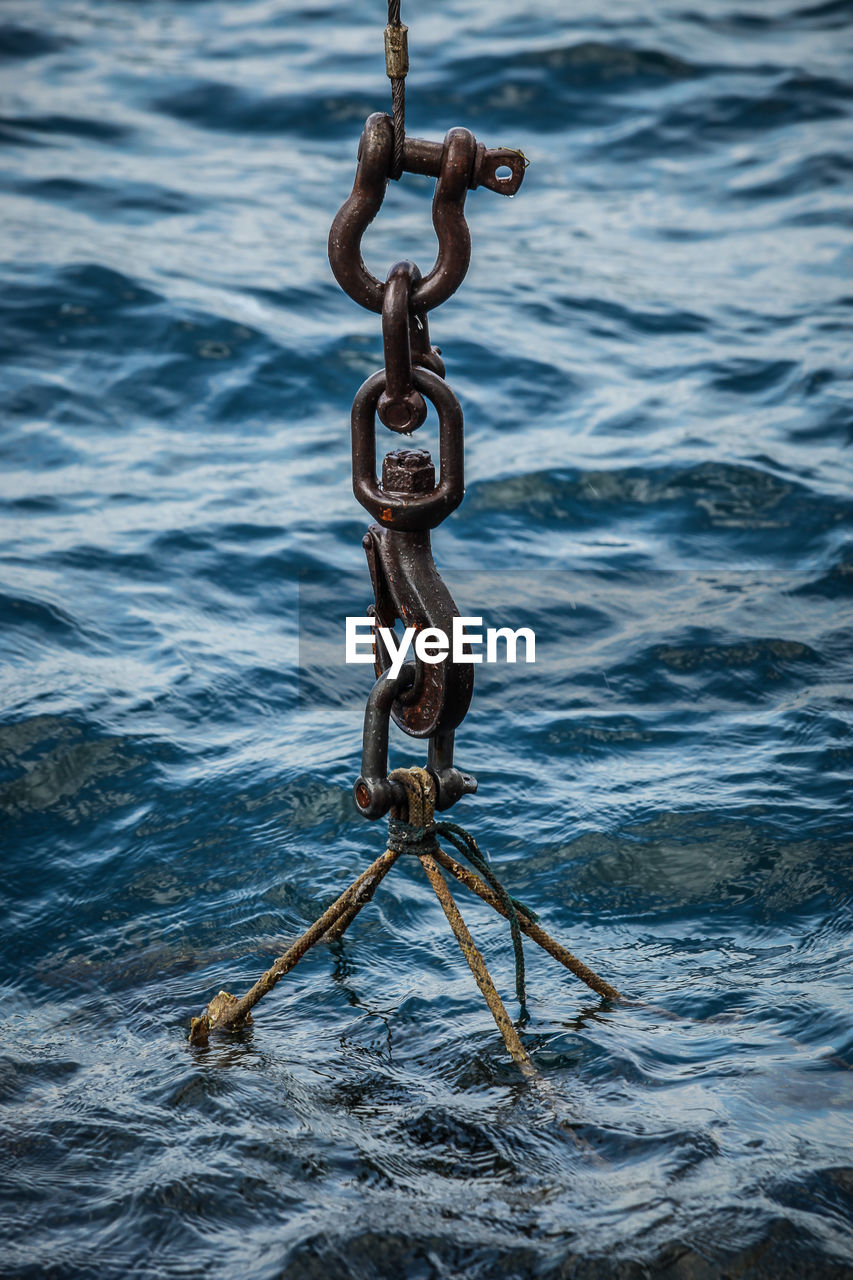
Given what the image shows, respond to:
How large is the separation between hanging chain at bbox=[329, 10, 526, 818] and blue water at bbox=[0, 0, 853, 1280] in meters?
0.80

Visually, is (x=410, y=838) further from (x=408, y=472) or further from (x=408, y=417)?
(x=408, y=417)

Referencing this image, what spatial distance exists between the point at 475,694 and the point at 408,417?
112 inches

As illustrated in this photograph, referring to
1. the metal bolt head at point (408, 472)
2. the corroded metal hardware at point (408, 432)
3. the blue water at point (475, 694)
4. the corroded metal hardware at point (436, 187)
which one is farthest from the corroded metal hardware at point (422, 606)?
the blue water at point (475, 694)

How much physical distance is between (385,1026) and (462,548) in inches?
139

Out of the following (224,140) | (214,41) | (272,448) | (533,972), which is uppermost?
(214,41)

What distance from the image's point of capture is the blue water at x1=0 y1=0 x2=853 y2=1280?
8.56 feet

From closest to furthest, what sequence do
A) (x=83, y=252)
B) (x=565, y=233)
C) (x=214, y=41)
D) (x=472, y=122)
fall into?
1. (x=83, y=252)
2. (x=565, y=233)
3. (x=472, y=122)
4. (x=214, y=41)

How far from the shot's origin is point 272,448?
746 centimetres

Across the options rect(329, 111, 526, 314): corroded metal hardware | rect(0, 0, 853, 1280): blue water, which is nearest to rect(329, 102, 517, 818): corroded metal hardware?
rect(329, 111, 526, 314): corroded metal hardware

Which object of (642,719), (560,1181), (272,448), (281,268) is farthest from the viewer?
(281,268)

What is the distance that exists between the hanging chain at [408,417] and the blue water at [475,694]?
0.80 meters

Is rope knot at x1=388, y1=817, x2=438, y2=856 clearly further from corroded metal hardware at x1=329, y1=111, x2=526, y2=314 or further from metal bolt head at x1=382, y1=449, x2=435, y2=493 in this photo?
corroded metal hardware at x1=329, y1=111, x2=526, y2=314

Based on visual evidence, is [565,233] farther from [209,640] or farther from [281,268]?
[209,640]

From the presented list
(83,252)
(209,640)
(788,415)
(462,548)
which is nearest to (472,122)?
(83,252)
